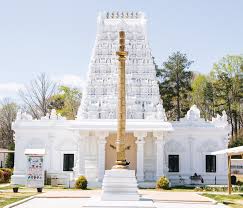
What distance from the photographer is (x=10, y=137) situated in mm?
63344

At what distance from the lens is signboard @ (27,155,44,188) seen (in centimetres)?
2741

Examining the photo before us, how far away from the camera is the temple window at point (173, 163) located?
3638cm

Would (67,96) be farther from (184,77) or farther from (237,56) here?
(237,56)

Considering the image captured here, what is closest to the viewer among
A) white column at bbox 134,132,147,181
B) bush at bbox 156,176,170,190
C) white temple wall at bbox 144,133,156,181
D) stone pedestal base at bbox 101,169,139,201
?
stone pedestal base at bbox 101,169,139,201

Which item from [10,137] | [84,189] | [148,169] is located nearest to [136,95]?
[148,169]

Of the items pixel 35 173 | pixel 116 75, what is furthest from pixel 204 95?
pixel 35 173

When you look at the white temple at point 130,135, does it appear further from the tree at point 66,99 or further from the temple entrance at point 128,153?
the tree at point 66,99

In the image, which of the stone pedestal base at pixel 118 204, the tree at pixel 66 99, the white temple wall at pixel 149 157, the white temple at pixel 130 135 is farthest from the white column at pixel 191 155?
the tree at pixel 66 99

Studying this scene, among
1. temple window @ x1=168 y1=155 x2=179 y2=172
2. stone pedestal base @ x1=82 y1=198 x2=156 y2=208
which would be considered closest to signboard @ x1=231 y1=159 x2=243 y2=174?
temple window @ x1=168 y1=155 x2=179 y2=172

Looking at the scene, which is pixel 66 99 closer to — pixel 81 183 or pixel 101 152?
pixel 101 152

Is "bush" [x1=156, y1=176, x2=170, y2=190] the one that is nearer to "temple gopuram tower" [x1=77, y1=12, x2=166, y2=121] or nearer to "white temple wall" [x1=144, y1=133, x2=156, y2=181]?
"white temple wall" [x1=144, y1=133, x2=156, y2=181]

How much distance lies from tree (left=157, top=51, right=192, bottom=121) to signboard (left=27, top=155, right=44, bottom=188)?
33.8 meters

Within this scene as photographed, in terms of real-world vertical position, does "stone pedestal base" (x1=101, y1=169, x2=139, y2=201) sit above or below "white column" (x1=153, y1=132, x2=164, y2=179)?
below

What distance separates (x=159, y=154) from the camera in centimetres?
3316
